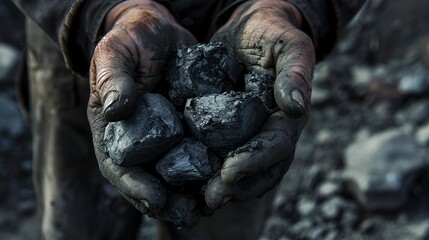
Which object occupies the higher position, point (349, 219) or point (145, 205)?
point (145, 205)

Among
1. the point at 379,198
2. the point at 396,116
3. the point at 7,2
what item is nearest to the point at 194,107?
the point at 379,198

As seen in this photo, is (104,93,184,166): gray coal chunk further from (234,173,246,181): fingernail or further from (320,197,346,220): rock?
(320,197,346,220): rock

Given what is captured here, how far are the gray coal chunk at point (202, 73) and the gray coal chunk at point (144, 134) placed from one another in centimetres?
11

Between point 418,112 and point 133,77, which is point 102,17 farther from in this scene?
point 418,112

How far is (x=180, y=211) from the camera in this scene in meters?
1.56

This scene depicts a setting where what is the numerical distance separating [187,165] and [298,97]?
284mm

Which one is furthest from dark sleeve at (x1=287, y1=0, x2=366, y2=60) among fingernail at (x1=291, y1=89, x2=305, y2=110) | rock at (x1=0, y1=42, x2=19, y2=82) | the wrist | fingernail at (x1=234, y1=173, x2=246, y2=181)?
rock at (x1=0, y1=42, x2=19, y2=82)

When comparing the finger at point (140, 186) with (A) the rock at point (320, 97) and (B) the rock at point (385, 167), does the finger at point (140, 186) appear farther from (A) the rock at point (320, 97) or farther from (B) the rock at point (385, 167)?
(A) the rock at point (320, 97)

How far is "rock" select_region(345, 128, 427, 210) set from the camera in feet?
9.16

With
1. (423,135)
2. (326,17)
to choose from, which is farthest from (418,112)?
(326,17)

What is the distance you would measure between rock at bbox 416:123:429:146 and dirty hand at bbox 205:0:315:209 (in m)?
1.33

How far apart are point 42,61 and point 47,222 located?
511 millimetres

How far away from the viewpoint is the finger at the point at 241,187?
1498 millimetres

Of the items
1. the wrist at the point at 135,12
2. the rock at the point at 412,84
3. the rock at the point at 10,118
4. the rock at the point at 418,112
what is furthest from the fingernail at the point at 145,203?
the rock at the point at 10,118
